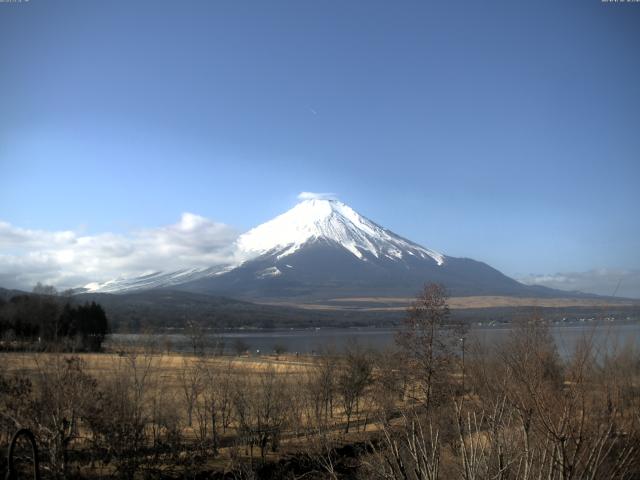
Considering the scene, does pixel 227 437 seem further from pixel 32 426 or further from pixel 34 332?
pixel 34 332

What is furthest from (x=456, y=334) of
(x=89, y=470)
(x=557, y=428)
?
(x=557, y=428)

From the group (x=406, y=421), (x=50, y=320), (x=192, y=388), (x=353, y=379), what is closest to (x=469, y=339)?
(x=353, y=379)

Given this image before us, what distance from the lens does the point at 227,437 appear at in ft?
84.0

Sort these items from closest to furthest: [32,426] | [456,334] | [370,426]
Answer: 1. [32,426]
2. [456,334]
3. [370,426]

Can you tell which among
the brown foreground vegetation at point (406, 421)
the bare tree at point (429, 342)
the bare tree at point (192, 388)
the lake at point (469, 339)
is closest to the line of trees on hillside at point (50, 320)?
the lake at point (469, 339)

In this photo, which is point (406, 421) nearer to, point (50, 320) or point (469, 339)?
point (469, 339)

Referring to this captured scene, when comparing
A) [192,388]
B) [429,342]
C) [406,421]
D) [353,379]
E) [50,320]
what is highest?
[406,421]

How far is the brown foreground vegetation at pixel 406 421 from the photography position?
6.07 m

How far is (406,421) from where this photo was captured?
250 inches

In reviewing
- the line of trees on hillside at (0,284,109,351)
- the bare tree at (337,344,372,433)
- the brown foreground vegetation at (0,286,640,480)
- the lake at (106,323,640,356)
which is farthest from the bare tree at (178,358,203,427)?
the line of trees on hillside at (0,284,109,351)

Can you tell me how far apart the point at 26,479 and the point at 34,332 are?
62.3m

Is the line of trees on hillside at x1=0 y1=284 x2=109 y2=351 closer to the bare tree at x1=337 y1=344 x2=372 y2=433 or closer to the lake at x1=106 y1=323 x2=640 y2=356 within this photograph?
the lake at x1=106 y1=323 x2=640 y2=356

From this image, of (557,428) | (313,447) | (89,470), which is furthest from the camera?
(313,447)

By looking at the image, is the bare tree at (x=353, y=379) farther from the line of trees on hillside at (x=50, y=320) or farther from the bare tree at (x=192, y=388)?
the line of trees on hillside at (x=50, y=320)
